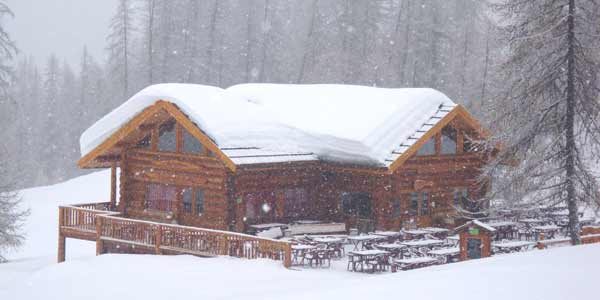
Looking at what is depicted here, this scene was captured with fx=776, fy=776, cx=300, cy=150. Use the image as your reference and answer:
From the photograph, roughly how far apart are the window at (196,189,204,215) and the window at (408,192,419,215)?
7.29 m

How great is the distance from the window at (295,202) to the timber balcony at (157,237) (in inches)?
177

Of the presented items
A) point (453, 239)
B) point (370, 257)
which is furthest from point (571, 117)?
point (370, 257)

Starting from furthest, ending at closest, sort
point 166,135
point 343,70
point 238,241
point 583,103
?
point 343,70, point 166,135, point 238,241, point 583,103

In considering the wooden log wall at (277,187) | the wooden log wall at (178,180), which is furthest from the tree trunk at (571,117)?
the wooden log wall at (178,180)

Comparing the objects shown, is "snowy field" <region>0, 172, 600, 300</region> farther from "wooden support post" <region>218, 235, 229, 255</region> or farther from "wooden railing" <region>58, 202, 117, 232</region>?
"wooden railing" <region>58, 202, 117, 232</region>

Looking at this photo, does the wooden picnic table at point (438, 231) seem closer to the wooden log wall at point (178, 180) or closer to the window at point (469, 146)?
the window at point (469, 146)

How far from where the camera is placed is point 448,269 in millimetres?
17766

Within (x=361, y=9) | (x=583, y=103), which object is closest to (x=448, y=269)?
(x=583, y=103)

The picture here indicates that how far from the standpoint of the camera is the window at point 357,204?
2736cm

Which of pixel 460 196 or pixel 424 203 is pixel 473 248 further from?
pixel 460 196

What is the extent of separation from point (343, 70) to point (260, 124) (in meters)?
27.2

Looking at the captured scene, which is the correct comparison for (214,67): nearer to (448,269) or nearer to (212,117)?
(212,117)

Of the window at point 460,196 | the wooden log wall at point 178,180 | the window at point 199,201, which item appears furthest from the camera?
the window at point 460,196

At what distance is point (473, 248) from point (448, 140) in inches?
289
